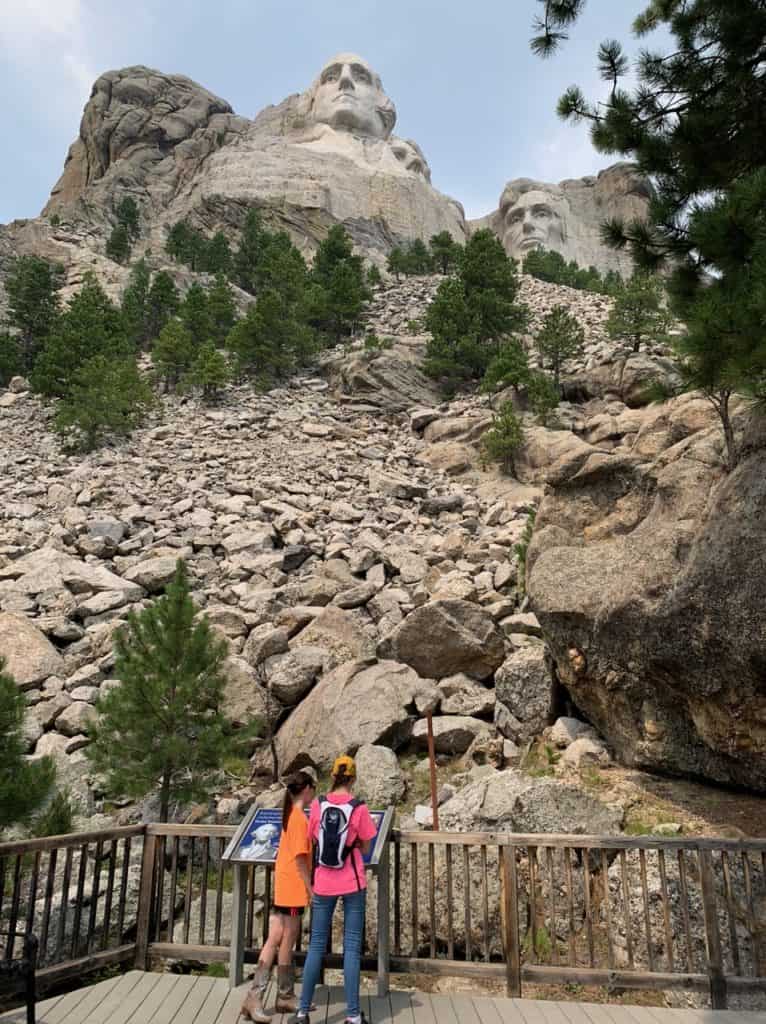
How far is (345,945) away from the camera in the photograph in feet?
14.2

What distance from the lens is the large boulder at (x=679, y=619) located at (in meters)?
6.94

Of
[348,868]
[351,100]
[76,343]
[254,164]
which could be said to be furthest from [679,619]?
[351,100]

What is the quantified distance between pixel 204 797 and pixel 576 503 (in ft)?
25.8

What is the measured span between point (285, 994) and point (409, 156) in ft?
294

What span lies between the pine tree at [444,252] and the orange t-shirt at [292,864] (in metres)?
53.5

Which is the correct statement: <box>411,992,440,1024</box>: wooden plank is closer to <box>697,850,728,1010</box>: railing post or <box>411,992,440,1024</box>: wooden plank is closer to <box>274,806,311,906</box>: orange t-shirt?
<box>274,806,311,906</box>: orange t-shirt

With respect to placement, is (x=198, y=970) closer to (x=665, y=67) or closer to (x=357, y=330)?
(x=665, y=67)

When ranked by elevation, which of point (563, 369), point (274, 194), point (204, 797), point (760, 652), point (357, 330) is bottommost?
point (204, 797)

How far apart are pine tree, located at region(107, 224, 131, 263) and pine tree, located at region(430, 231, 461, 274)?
2821cm

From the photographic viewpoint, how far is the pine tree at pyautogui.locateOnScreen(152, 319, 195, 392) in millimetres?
33656

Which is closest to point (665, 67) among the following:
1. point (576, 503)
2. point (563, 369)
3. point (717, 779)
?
point (576, 503)

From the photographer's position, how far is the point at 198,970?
6734 millimetres

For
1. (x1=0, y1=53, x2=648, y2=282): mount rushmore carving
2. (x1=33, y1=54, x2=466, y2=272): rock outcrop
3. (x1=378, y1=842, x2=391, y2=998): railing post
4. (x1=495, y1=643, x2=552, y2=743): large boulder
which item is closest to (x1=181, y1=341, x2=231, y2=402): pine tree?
(x1=495, y1=643, x2=552, y2=743): large boulder

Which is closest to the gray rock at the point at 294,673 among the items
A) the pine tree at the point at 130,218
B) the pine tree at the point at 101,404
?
the pine tree at the point at 101,404
